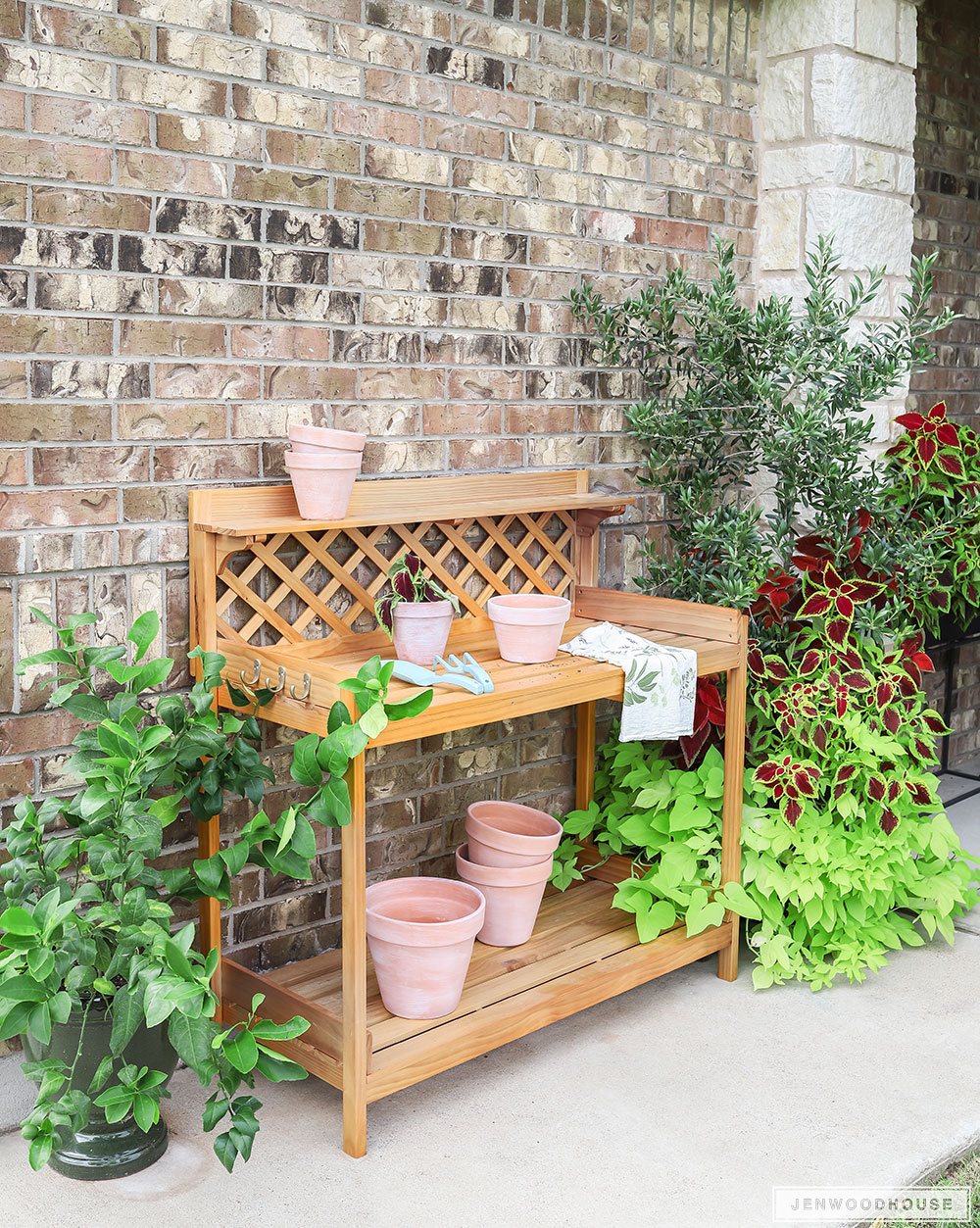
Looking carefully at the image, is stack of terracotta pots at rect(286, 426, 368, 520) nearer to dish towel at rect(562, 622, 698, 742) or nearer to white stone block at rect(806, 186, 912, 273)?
dish towel at rect(562, 622, 698, 742)

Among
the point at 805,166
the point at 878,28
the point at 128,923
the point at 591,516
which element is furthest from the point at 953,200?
the point at 128,923

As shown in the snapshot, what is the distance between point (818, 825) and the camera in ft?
8.27

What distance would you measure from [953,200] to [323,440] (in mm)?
2647

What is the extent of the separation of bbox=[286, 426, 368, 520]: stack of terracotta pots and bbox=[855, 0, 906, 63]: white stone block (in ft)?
5.85

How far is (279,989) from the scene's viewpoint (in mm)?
2084

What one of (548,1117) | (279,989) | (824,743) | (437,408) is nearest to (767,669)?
(824,743)

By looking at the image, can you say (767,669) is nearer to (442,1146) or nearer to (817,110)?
(442,1146)

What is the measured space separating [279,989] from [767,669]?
1.24 m

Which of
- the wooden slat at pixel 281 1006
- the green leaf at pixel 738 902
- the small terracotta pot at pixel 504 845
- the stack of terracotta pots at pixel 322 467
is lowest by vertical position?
the wooden slat at pixel 281 1006

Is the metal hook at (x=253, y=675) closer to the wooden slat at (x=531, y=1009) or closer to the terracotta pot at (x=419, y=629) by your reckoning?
the terracotta pot at (x=419, y=629)

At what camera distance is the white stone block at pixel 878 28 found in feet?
9.76

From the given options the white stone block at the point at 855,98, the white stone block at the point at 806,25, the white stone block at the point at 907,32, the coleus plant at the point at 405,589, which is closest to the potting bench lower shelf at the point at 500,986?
the coleus plant at the point at 405,589

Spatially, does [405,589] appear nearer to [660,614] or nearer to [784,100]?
[660,614]

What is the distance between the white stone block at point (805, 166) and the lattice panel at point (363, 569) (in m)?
1.07
